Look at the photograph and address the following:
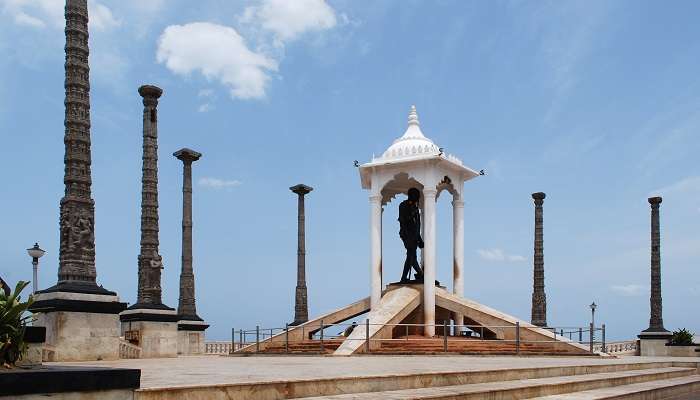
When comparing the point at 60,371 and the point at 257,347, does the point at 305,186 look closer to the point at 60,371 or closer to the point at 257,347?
the point at 257,347

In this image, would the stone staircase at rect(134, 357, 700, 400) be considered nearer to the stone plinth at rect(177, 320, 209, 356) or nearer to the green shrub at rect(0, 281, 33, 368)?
the green shrub at rect(0, 281, 33, 368)

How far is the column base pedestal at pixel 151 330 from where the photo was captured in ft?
71.8

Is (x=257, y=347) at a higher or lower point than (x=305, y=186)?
lower

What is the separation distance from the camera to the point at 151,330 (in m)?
22.1

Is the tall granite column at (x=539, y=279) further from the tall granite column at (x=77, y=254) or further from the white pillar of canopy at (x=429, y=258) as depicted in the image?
the tall granite column at (x=77, y=254)

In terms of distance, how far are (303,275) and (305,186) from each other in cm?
451

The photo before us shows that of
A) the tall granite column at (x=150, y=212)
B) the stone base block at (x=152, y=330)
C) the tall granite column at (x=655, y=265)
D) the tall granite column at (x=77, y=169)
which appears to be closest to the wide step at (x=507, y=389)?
the tall granite column at (x=77, y=169)

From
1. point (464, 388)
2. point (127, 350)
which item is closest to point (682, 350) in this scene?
point (127, 350)

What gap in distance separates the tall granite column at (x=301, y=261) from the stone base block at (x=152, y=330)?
1221cm

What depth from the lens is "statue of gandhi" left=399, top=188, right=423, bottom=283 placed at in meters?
24.1

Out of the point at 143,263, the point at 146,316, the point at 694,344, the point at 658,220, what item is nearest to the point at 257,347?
the point at 146,316

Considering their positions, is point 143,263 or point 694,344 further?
point 694,344

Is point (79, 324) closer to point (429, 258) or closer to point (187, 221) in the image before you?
point (429, 258)

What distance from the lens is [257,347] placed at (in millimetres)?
21219
